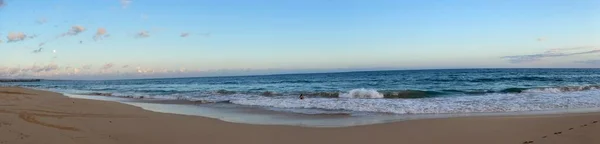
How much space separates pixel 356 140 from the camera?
6496mm

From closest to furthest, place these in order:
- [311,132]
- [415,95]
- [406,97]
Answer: [311,132] → [406,97] → [415,95]

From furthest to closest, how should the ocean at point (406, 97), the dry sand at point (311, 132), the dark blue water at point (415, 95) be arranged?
the dark blue water at point (415, 95)
the ocean at point (406, 97)
the dry sand at point (311, 132)

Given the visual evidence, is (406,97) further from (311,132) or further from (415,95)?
(311,132)

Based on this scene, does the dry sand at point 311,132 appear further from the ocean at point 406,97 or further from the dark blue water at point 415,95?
the dark blue water at point 415,95

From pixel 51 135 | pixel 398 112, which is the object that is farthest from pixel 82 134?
pixel 398 112

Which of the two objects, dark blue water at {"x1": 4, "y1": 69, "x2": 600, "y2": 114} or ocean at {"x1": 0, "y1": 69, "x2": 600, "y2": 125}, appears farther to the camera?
dark blue water at {"x1": 4, "y1": 69, "x2": 600, "y2": 114}

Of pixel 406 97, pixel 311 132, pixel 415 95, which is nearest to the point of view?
pixel 311 132

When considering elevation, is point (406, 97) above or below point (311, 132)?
below

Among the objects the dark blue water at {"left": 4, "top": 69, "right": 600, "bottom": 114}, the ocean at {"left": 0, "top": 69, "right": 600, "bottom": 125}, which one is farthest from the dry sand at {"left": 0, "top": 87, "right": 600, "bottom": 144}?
the dark blue water at {"left": 4, "top": 69, "right": 600, "bottom": 114}

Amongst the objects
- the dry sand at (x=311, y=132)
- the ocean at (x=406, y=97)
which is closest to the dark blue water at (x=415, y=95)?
the ocean at (x=406, y=97)

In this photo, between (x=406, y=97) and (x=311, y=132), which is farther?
(x=406, y=97)

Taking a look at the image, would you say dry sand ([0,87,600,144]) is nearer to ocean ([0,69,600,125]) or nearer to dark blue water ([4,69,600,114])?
ocean ([0,69,600,125])

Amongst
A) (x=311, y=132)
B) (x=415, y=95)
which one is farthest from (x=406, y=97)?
(x=311, y=132)

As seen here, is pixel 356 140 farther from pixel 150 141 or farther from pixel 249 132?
pixel 150 141
